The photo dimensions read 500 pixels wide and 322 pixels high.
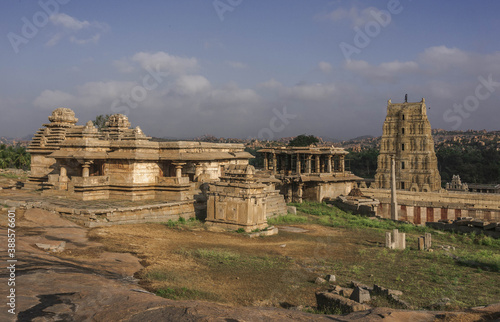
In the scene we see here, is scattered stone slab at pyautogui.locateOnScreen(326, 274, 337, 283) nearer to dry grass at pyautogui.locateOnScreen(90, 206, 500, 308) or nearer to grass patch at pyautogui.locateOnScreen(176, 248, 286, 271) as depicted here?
dry grass at pyautogui.locateOnScreen(90, 206, 500, 308)

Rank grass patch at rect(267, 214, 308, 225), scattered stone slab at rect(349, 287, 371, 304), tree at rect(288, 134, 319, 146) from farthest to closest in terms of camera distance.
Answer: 1. tree at rect(288, 134, 319, 146)
2. grass patch at rect(267, 214, 308, 225)
3. scattered stone slab at rect(349, 287, 371, 304)

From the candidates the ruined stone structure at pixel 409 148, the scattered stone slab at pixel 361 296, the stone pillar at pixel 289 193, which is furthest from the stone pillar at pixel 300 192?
the ruined stone structure at pixel 409 148

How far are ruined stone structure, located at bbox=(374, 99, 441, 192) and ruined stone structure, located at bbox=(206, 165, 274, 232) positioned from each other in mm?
45465

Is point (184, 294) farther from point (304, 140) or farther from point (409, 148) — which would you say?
point (304, 140)

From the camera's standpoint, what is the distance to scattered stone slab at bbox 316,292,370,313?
689cm

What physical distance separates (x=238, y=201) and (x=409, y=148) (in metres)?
49.4

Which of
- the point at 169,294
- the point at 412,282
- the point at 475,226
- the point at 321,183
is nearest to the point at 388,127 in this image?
the point at 321,183

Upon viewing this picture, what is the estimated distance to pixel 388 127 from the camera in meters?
60.6

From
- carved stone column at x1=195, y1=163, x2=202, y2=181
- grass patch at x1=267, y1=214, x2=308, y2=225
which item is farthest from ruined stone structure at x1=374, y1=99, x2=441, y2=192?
carved stone column at x1=195, y1=163, x2=202, y2=181

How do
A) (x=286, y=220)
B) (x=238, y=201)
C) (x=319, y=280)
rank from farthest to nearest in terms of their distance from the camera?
(x=286, y=220), (x=238, y=201), (x=319, y=280)

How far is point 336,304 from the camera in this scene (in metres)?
7.31

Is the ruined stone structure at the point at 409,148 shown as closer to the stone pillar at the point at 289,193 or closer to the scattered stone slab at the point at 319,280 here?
the stone pillar at the point at 289,193

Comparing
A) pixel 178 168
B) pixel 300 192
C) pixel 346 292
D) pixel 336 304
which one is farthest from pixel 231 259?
pixel 300 192

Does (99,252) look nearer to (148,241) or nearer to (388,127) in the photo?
(148,241)
